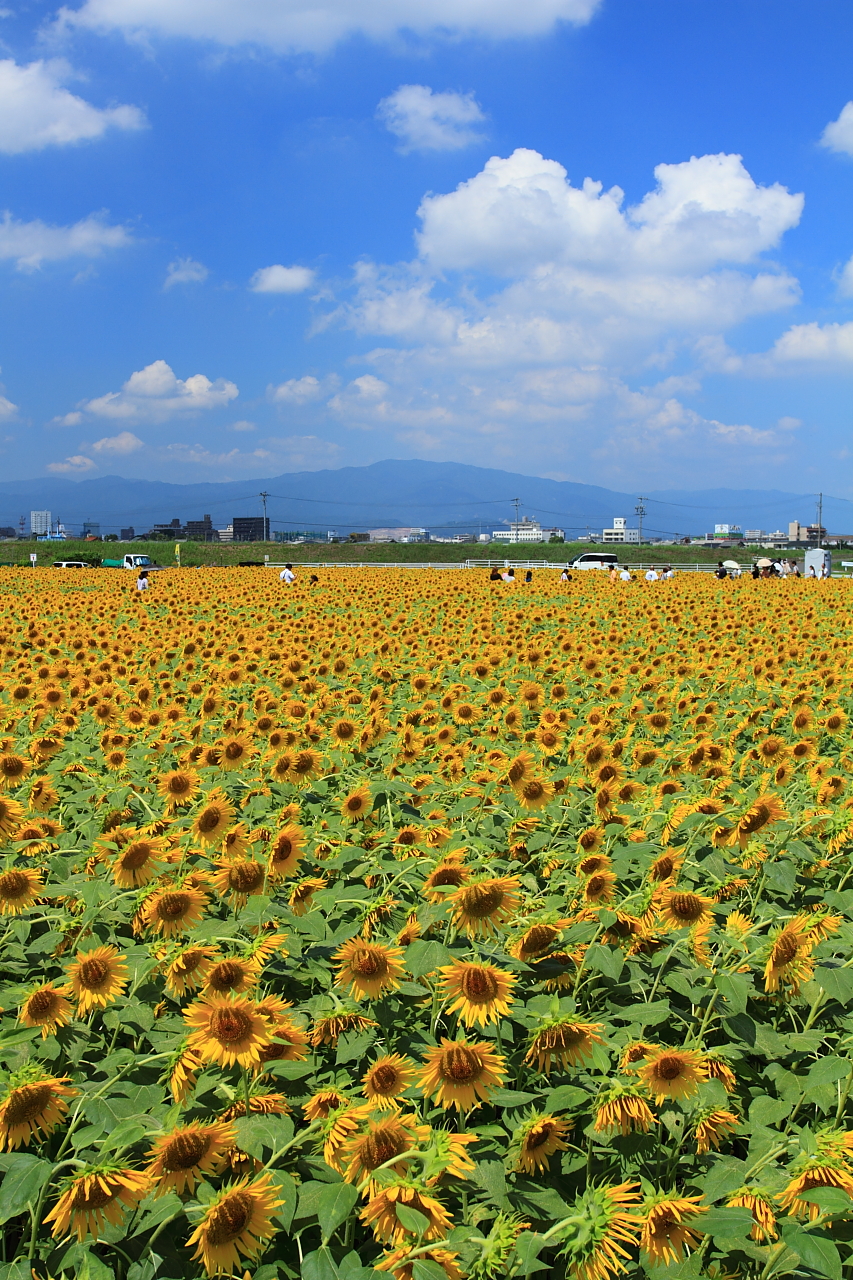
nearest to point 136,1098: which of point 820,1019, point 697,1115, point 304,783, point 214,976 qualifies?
point 214,976

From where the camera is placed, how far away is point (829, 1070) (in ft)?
6.81

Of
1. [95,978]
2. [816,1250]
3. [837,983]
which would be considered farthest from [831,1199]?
[95,978]

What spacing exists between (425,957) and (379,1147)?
2.02 feet

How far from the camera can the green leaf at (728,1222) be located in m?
1.72

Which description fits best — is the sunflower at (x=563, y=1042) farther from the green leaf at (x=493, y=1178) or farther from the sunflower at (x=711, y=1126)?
the sunflower at (x=711, y=1126)

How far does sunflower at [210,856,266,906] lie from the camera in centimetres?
267

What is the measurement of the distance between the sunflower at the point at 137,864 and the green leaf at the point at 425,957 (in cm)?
105

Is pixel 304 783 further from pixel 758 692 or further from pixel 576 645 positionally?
pixel 576 645

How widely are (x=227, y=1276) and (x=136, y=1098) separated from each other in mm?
472

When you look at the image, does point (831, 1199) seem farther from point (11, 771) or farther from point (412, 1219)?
point (11, 771)

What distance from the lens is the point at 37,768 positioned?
4672mm

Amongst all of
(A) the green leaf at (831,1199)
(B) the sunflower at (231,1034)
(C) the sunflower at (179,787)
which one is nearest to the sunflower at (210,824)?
(C) the sunflower at (179,787)

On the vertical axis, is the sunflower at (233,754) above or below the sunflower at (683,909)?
above

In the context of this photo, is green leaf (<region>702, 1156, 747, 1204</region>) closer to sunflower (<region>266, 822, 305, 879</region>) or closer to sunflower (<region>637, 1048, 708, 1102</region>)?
sunflower (<region>637, 1048, 708, 1102</region>)
